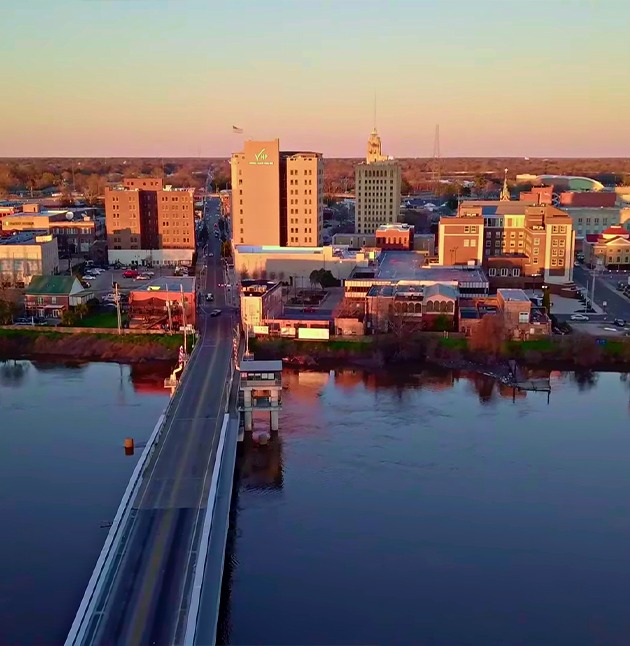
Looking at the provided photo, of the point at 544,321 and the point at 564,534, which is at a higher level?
the point at 544,321

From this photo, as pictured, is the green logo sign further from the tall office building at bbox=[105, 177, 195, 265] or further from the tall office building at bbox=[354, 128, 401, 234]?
the tall office building at bbox=[354, 128, 401, 234]

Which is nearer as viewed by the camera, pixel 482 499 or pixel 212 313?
pixel 482 499

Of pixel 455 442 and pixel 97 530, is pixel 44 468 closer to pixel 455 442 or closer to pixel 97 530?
pixel 97 530

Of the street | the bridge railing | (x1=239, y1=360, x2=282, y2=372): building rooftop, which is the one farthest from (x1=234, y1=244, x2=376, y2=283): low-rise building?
the bridge railing

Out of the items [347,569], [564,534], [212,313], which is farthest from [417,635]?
[212,313]

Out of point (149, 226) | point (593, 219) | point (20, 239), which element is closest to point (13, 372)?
point (20, 239)

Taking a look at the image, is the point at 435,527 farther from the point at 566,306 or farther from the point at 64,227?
the point at 64,227

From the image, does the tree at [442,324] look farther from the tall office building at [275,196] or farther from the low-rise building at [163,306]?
the tall office building at [275,196]
